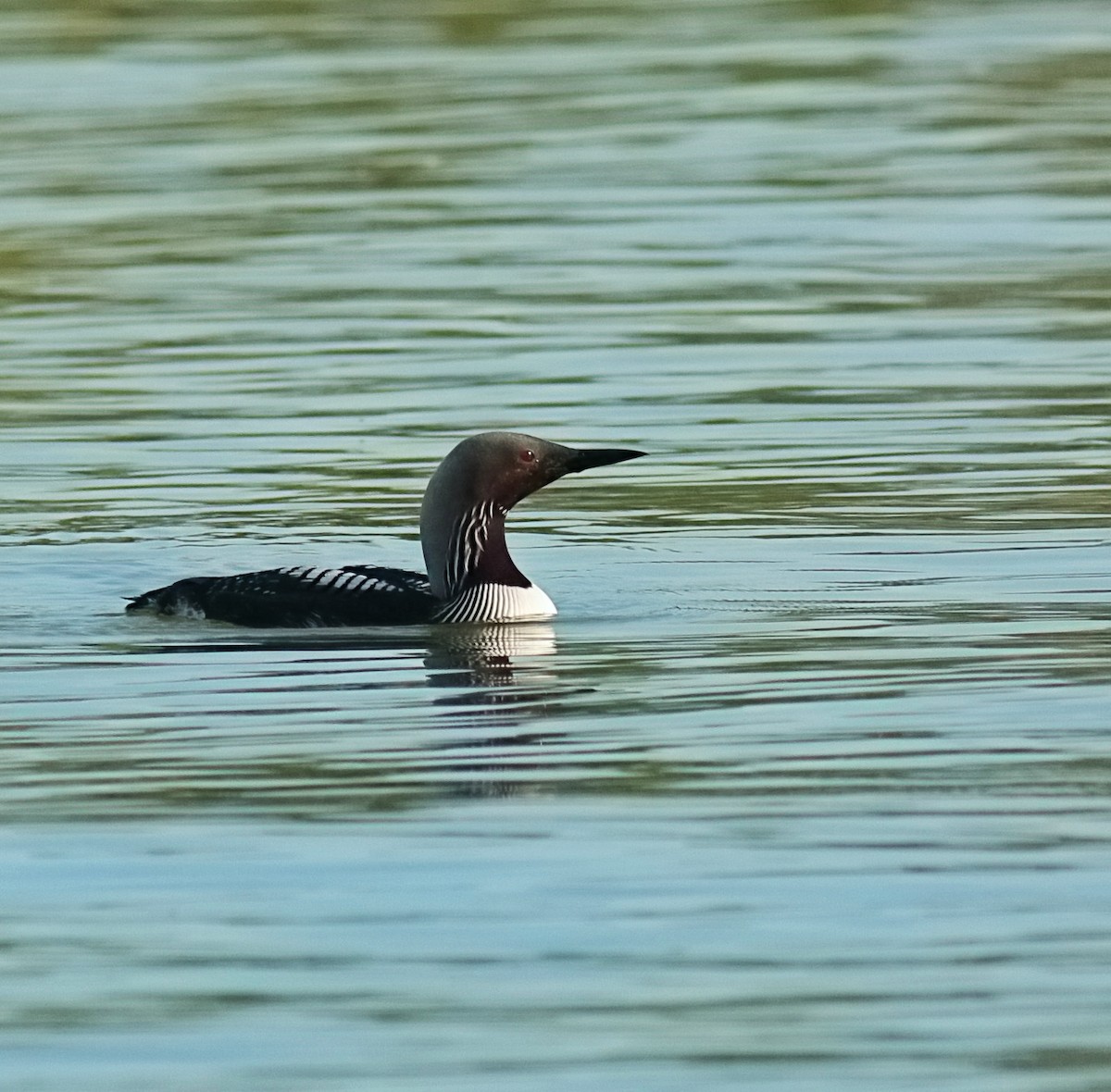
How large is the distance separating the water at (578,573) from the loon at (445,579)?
0.12m

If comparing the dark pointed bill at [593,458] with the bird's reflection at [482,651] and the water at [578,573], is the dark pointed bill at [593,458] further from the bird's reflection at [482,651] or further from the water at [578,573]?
the bird's reflection at [482,651]

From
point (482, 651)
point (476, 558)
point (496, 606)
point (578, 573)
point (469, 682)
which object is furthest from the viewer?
point (578, 573)

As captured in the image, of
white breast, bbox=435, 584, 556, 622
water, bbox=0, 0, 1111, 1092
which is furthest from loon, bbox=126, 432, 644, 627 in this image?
water, bbox=0, 0, 1111, 1092

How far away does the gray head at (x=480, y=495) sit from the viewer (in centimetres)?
1069

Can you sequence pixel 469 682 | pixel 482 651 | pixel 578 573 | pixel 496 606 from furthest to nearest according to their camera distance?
pixel 578 573, pixel 496 606, pixel 482 651, pixel 469 682

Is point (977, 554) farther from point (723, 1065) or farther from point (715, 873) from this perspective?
point (723, 1065)

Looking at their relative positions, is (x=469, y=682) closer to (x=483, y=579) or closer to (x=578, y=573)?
(x=483, y=579)

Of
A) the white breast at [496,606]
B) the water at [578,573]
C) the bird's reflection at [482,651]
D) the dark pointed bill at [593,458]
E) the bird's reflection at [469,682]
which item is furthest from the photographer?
the dark pointed bill at [593,458]

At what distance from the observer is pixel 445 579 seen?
10.7m

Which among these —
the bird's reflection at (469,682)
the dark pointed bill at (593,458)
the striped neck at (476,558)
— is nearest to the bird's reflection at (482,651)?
the bird's reflection at (469,682)

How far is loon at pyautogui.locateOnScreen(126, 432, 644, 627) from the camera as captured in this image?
34.0ft

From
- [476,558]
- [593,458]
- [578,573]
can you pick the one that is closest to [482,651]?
[476,558]

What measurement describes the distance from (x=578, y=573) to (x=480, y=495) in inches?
36.4

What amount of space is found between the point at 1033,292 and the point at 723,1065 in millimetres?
11725
